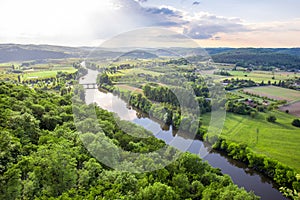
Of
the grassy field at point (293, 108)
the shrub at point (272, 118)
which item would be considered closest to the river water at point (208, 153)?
the shrub at point (272, 118)

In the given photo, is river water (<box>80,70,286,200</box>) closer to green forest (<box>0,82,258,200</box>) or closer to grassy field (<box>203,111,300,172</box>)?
green forest (<box>0,82,258,200</box>)

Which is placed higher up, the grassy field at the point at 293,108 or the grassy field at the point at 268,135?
the grassy field at the point at 293,108

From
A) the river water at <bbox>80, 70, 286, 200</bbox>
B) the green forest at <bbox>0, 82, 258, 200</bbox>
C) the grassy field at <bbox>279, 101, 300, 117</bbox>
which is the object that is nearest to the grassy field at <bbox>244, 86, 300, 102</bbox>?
the grassy field at <bbox>279, 101, 300, 117</bbox>

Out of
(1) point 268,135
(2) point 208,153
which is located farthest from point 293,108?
(2) point 208,153

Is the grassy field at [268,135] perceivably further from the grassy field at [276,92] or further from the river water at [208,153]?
the grassy field at [276,92]

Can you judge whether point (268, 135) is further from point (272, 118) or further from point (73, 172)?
point (73, 172)

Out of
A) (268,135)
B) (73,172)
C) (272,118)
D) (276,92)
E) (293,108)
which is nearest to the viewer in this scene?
(73,172)
